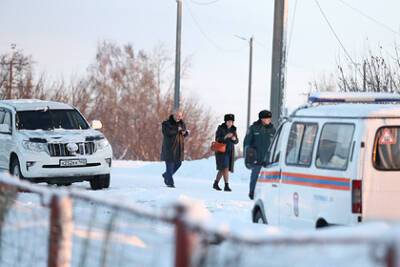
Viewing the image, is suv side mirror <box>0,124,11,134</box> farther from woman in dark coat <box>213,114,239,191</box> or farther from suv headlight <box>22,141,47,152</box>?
woman in dark coat <box>213,114,239,191</box>

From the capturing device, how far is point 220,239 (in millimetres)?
4484

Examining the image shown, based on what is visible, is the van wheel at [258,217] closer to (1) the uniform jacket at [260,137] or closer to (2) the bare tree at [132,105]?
(1) the uniform jacket at [260,137]

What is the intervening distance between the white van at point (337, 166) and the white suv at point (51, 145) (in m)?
8.24

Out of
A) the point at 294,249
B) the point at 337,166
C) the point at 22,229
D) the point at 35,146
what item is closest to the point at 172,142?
the point at 35,146

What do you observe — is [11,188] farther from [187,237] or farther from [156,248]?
[187,237]

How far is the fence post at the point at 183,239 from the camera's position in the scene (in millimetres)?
4523

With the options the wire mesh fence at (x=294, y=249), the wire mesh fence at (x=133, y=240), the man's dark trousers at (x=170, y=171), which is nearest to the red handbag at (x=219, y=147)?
the man's dark trousers at (x=170, y=171)

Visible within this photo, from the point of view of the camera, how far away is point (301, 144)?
10859 mm

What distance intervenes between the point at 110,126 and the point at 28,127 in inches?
2042

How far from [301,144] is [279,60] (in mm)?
11793

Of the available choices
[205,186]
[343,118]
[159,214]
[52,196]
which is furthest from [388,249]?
[205,186]

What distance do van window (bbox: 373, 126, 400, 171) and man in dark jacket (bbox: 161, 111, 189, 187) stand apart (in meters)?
10.9

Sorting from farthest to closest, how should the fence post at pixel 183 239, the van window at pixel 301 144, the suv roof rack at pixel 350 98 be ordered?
the suv roof rack at pixel 350 98 < the van window at pixel 301 144 < the fence post at pixel 183 239

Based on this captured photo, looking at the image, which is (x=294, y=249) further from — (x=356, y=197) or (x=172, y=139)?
(x=172, y=139)
